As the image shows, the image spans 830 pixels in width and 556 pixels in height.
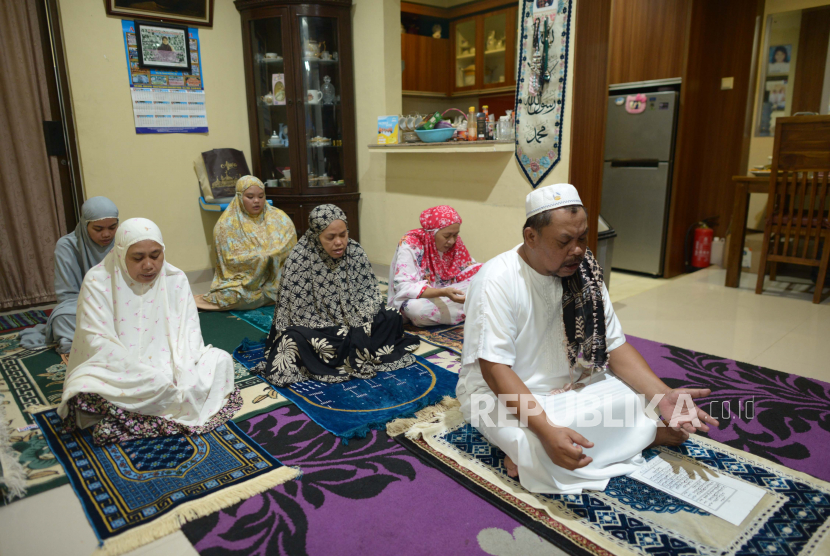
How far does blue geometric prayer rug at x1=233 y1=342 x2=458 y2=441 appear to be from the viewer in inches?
88.4

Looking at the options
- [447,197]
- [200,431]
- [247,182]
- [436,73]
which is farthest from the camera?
[436,73]

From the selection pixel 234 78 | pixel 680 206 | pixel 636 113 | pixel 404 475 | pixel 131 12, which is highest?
pixel 131 12

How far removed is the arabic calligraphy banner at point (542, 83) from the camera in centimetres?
337

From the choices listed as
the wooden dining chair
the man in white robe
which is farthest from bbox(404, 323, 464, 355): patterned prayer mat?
the wooden dining chair

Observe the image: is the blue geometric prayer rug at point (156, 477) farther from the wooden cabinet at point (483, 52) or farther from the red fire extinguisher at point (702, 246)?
the wooden cabinet at point (483, 52)

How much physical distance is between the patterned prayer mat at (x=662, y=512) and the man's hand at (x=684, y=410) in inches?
8.6

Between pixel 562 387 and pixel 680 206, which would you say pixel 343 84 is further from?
pixel 562 387

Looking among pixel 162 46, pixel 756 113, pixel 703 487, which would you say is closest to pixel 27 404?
pixel 703 487

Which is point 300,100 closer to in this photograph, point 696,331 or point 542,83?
point 542,83

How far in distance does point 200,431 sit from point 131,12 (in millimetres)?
3634

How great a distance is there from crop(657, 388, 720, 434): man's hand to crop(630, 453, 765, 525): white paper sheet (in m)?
0.17

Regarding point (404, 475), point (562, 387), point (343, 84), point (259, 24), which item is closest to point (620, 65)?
point (343, 84)

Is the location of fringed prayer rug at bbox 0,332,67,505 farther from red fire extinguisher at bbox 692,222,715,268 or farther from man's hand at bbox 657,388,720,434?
red fire extinguisher at bbox 692,222,715,268

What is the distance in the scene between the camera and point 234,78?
4871mm
